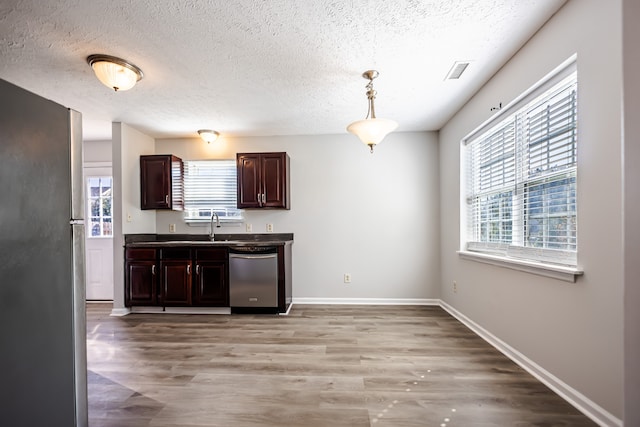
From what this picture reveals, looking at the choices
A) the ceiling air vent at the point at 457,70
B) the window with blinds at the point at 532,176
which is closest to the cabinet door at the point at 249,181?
the ceiling air vent at the point at 457,70

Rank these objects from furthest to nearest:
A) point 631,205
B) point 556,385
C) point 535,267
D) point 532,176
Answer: point 532,176
point 535,267
point 556,385
point 631,205

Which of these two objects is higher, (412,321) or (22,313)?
(22,313)

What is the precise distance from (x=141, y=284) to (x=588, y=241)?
14.8ft

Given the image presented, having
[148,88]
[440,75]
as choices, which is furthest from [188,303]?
[440,75]

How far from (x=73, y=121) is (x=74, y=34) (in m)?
1.35

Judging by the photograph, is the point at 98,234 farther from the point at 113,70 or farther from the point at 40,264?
the point at 40,264

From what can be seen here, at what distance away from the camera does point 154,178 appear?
4180 millimetres

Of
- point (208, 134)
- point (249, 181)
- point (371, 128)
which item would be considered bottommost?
point (249, 181)

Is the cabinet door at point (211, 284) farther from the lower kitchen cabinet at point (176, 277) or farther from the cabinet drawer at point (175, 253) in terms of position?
the cabinet drawer at point (175, 253)

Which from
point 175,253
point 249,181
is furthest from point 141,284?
point 249,181

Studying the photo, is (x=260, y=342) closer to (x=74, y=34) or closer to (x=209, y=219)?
(x=209, y=219)

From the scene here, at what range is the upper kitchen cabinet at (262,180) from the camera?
4109 mm

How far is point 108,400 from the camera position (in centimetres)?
191

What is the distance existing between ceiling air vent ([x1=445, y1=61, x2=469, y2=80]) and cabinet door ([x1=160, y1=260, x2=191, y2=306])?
3642 millimetres
